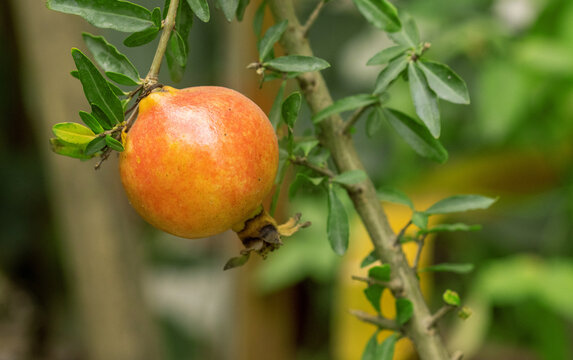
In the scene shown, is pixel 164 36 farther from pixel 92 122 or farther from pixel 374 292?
pixel 374 292

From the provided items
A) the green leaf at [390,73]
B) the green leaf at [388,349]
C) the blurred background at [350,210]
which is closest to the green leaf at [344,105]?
the green leaf at [390,73]

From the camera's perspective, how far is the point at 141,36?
0.29 metres

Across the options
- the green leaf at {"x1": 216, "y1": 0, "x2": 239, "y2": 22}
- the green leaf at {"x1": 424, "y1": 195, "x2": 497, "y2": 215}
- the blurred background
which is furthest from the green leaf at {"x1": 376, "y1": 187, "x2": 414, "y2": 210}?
the blurred background

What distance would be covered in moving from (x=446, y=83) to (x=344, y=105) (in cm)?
5

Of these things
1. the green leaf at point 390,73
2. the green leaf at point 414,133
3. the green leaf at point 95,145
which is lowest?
the green leaf at point 414,133

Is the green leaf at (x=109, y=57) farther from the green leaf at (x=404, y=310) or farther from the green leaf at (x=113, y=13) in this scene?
the green leaf at (x=404, y=310)

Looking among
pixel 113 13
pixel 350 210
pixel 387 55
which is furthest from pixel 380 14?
pixel 350 210

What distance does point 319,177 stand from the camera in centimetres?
33

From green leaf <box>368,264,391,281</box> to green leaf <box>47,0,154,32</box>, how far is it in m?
0.15

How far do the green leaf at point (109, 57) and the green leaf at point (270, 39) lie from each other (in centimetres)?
6

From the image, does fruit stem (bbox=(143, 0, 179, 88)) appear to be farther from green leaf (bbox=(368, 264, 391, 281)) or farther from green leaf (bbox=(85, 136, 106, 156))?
green leaf (bbox=(368, 264, 391, 281))

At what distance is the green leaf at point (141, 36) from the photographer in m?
0.29

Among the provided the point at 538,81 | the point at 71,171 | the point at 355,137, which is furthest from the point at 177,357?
the point at 538,81

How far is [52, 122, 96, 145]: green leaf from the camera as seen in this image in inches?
10.9
